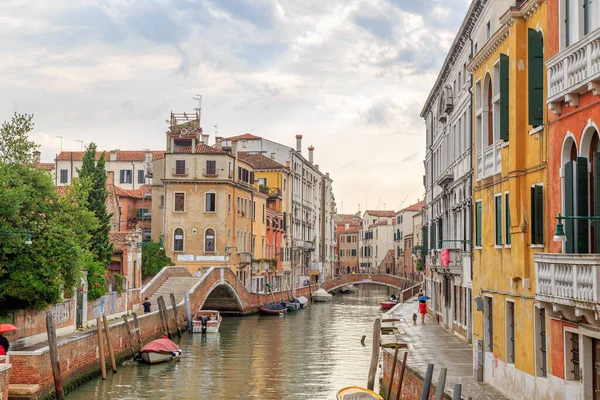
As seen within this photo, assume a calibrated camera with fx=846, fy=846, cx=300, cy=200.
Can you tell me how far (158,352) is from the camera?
26672mm

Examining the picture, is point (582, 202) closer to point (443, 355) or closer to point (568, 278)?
point (568, 278)

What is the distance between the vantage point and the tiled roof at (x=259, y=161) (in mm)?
59875

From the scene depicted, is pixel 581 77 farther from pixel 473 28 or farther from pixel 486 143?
pixel 473 28

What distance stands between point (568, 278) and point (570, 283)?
0.20 ft

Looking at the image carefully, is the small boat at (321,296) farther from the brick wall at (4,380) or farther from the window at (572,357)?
the window at (572,357)

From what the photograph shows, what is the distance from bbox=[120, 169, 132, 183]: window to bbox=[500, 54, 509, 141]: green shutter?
5224 cm

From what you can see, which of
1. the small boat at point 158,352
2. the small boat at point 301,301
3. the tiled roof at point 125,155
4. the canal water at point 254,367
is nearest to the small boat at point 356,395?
the canal water at point 254,367

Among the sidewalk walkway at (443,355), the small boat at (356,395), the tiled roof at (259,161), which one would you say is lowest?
the small boat at (356,395)

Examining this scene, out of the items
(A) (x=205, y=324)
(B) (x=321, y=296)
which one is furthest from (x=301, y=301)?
(A) (x=205, y=324)

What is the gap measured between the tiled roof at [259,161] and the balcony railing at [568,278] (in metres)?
49.4

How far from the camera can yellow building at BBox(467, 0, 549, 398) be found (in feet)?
40.2

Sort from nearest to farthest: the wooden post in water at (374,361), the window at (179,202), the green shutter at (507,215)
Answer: the green shutter at (507,215) → the wooden post in water at (374,361) → the window at (179,202)

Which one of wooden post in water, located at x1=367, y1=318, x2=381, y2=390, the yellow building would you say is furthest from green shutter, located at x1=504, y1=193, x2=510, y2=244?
wooden post in water, located at x1=367, y1=318, x2=381, y2=390

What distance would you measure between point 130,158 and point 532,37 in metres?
53.8
